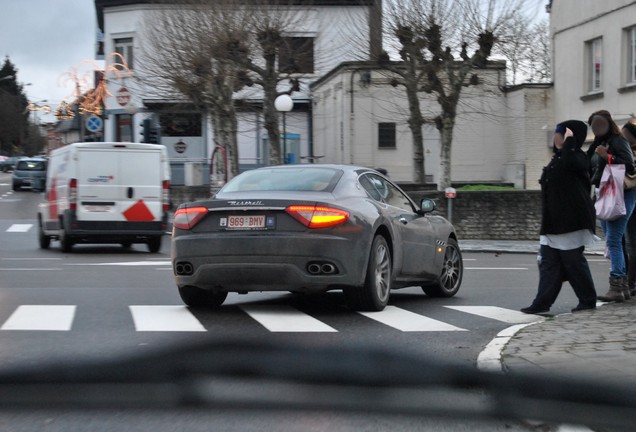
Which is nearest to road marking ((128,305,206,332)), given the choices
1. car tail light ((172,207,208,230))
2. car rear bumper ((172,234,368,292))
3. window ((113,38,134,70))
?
car rear bumper ((172,234,368,292))

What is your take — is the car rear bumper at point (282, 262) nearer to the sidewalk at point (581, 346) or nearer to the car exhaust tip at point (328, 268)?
the car exhaust tip at point (328, 268)

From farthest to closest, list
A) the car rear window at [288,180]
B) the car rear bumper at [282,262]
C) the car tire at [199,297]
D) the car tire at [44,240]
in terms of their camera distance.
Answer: the car tire at [44,240] → the car tire at [199,297] → the car rear window at [288,180] → the car rear bumper at [282,262]

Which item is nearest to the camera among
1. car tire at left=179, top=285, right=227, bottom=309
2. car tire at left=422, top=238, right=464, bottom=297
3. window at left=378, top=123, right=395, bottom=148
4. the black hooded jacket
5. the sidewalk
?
the sidewalk

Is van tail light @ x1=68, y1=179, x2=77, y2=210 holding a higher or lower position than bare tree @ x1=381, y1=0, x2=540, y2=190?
lower

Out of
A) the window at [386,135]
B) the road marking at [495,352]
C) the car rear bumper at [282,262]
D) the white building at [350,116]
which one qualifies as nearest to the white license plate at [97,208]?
the car rear bumper at [282,262]

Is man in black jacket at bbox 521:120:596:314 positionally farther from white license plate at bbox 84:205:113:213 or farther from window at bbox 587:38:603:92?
window at bbox 587:38:603:92

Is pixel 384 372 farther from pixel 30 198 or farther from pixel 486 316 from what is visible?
pixel 30 198

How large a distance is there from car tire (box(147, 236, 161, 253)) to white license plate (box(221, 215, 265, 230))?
39.1 ft

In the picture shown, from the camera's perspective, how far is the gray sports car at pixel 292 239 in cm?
968

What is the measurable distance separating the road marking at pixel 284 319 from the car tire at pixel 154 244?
1092cm

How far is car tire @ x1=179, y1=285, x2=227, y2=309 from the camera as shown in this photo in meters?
10.6

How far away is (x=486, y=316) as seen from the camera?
10266 millimetres

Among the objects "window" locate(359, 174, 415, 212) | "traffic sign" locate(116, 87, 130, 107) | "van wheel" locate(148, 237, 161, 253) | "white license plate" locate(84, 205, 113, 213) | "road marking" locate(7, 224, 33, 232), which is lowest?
"road marking" locate(7, 224, 33, 232)

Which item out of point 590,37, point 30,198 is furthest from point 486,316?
point 30,198
